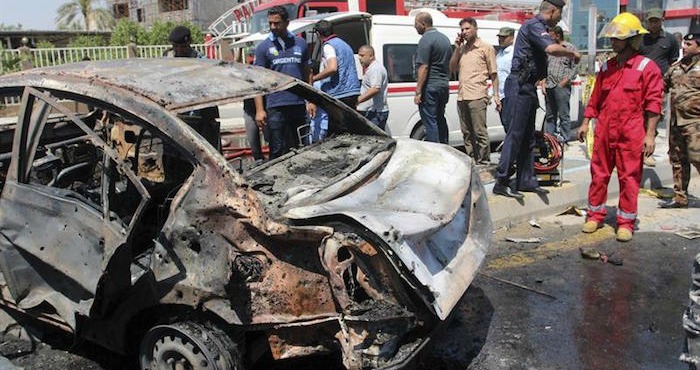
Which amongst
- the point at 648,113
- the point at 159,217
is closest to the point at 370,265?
the point at 159,217

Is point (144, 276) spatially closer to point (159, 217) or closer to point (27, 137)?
point (159, 217)

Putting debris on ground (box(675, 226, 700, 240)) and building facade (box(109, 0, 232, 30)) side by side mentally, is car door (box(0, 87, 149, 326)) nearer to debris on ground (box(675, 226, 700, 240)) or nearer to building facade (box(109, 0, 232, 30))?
debris on ground (box(675, 226, 700, 240))

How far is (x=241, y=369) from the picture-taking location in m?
2.96

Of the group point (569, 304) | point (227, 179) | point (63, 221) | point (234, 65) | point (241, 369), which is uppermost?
point (234, 65)

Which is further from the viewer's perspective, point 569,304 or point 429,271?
point 569,304

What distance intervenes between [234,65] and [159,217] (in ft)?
3.56

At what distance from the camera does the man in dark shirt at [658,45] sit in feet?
27.5

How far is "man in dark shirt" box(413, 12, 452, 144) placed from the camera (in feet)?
22.9

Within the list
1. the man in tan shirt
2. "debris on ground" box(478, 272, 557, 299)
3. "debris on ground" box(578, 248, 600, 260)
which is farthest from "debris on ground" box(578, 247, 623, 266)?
the man in tan shirt

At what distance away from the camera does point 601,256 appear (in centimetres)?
516

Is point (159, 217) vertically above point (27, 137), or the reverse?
point (27, 137)

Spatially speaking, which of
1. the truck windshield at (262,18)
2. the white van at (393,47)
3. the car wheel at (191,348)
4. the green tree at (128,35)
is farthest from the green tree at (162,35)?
the car wheel at (191,348)

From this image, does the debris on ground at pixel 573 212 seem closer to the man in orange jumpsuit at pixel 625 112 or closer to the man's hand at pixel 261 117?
the man in orange jumpsuit at pixel 625 112

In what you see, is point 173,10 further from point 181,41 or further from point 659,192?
point 659,192
